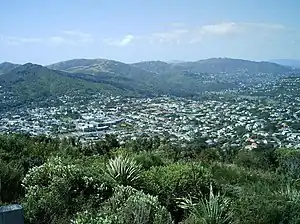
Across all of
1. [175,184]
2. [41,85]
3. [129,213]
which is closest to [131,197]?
[129,213]

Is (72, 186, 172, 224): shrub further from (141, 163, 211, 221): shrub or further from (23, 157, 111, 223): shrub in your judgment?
(141, 163, 211, 221): shrub

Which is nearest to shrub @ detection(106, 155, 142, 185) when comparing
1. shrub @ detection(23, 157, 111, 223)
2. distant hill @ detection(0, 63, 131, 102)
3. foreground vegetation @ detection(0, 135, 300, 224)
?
foreground vegetation @ detection(0, 135, 300, 224)

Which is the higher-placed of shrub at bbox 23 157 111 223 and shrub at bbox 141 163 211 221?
shrub at bbox 23 157 111 223

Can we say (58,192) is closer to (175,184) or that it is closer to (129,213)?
(129,213)

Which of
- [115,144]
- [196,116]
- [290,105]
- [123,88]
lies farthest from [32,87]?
[115,144]

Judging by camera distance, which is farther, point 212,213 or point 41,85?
point 41,85

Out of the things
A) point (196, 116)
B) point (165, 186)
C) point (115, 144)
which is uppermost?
point (165, 186)

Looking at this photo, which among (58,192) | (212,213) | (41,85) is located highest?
(58,192)

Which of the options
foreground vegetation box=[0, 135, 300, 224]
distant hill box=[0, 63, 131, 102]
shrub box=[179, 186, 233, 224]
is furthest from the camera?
distant hill box=[0, 63, 131, 102]

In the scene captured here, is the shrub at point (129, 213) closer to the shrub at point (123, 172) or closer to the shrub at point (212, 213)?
the shrub at point (212, 213)

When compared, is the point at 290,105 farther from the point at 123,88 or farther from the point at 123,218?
the point at 123,218

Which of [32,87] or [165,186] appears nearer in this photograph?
[165,186]
